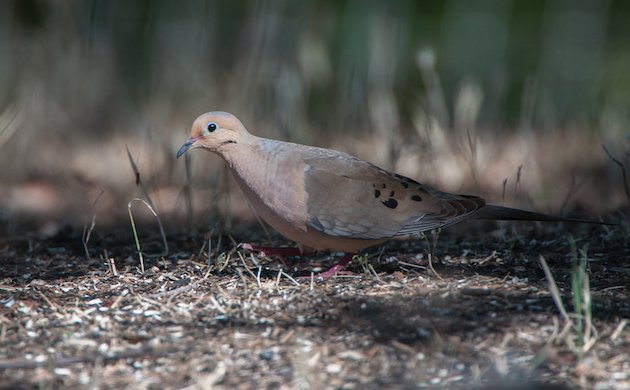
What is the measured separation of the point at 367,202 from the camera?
423 centimetres

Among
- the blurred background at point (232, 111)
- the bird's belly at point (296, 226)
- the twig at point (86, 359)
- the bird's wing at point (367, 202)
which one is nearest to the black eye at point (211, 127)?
the bird's belly at point (296, 226)

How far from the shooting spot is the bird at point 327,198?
13.5ft

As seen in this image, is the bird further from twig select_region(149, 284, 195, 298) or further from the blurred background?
the blurred background

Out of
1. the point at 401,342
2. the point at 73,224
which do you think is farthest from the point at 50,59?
the point at 401,342

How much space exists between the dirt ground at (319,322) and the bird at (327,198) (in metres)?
0.17

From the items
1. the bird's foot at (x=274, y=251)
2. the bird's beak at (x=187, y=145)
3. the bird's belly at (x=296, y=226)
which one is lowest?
the bird's foot at (x=274, y=251)

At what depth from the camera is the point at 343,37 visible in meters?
10.2

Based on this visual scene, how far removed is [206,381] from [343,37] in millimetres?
7723

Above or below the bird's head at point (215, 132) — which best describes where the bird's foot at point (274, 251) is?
below

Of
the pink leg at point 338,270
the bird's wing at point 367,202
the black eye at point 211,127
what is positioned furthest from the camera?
the black eye at point 211,127

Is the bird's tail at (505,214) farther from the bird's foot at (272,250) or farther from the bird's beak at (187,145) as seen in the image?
the bird's beak at (187,145)

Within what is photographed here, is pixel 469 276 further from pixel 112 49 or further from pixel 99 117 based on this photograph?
pixel 112 49

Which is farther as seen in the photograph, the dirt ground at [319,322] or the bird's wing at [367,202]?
the bird's wing at [367,202]

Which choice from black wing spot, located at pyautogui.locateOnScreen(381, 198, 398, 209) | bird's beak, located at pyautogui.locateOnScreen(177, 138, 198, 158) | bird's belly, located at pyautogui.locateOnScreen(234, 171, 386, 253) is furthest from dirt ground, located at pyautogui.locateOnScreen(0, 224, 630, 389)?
bird's beak, located at pyautogui.locateOnScreen(177, 138, 198, 158)
